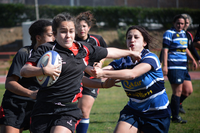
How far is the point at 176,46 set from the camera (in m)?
5.93

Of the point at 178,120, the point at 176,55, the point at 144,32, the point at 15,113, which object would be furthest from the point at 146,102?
the point at 176,55

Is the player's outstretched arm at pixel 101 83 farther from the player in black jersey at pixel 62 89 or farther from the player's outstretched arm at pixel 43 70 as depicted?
the player's outstretched arm at pixel 43 70

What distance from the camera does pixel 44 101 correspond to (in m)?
2.73

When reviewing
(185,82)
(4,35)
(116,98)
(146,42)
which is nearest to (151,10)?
(4,35)

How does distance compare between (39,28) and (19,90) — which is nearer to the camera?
(19,90)

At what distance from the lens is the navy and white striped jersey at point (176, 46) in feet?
19.3

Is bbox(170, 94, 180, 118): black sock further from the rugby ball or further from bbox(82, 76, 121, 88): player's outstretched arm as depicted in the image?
the rugby ball

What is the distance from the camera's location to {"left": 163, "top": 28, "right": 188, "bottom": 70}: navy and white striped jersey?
5891mm

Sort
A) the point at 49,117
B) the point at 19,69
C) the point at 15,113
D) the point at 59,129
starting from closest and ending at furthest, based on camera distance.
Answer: the point at 59,129
the point at 49,117
the point at 19,69
the point at 15,113

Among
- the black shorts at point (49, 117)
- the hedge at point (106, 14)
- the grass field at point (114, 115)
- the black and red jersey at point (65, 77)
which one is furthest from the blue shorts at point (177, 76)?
the hedge at point (106, 14)

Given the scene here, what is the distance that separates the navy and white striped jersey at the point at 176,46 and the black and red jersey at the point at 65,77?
11.6ft

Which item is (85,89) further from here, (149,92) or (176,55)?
(176,55)

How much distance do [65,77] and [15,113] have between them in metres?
1.07

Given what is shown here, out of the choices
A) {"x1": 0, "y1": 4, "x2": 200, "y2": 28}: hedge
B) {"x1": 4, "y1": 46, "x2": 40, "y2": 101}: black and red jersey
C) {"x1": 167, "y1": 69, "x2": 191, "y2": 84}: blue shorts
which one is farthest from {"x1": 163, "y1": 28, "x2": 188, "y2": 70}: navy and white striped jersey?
{"x1": 0, "y1": 4, "x2": 200, "y2": 28}: hedge
